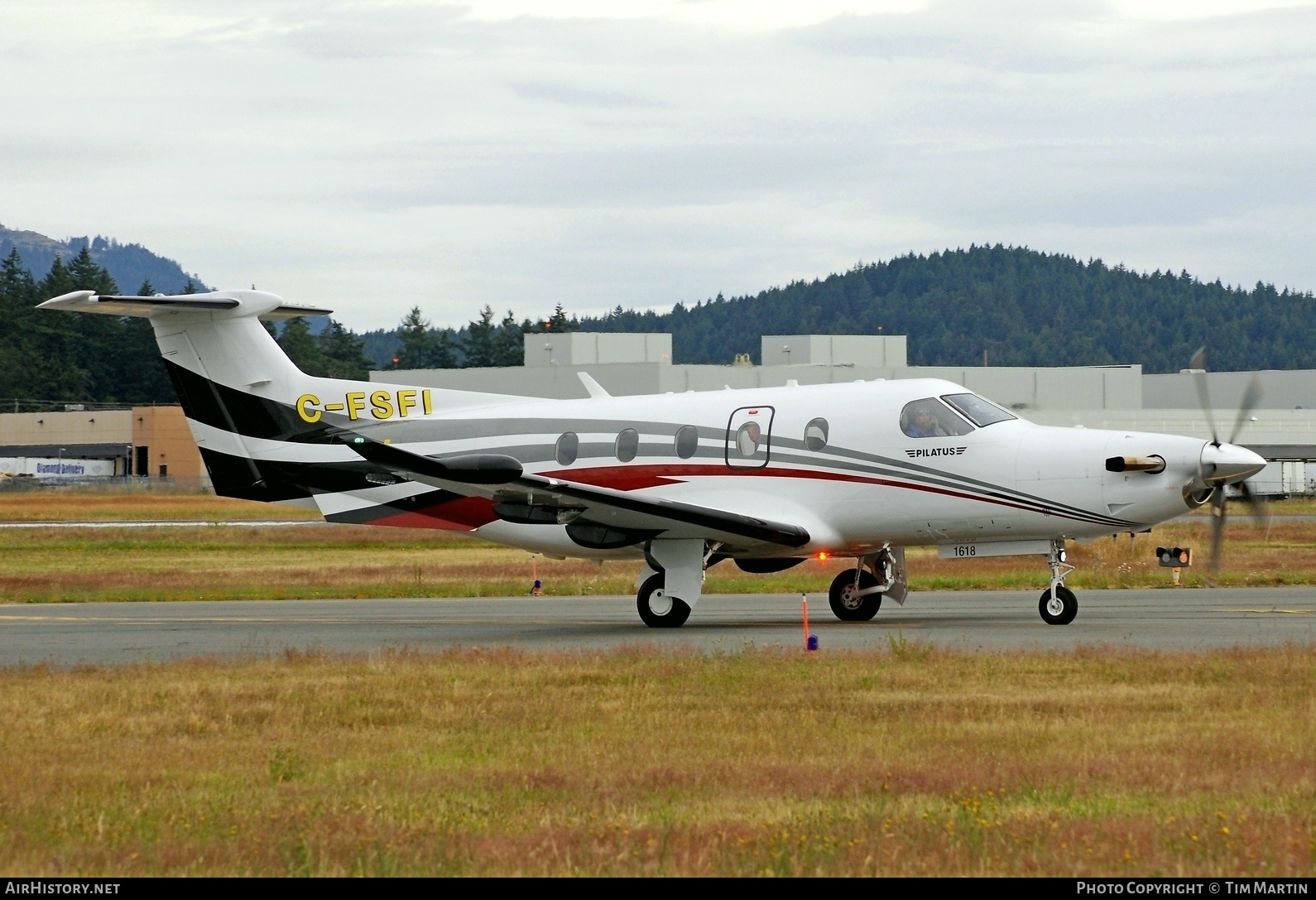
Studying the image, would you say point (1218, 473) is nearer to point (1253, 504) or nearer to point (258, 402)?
point (1253, 504)

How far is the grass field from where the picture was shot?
3102 cm

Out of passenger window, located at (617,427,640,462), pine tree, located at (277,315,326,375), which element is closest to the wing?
passenger window, located at (617,427,640,462)

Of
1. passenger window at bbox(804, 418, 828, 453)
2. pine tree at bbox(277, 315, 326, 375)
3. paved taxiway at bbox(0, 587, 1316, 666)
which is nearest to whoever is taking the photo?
paved taxiway at bbox(0, 587, 1316, 666)

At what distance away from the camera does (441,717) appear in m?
12.4

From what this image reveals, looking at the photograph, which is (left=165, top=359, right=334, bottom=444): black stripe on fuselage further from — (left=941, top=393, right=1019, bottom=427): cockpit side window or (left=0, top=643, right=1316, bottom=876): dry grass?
(left=941, top=393, right=1019, bottom=427): cockpit side window

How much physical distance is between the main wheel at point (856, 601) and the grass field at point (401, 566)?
7.28 m

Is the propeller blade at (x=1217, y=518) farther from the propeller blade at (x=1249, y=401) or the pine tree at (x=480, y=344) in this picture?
the pine tree at (x=480, y=344)

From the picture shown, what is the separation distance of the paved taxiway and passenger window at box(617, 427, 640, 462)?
7.95 ft

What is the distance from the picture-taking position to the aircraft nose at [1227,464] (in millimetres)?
18766

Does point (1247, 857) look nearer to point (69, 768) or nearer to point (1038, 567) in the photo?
point (69, 768)

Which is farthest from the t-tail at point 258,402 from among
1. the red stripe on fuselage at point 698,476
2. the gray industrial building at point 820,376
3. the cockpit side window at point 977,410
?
the gray industrial building at point 820,376

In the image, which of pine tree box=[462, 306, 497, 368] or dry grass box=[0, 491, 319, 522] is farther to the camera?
pine tree box=[462, 306, 497, 368]

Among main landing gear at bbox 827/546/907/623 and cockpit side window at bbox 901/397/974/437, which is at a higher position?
cockpit side window at bbox 901/397/974/437

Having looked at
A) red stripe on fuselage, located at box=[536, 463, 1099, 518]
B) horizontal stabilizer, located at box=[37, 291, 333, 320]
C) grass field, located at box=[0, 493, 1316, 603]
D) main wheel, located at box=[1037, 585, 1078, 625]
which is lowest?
grass field, located at box=[0, 493, 1316, 603]
